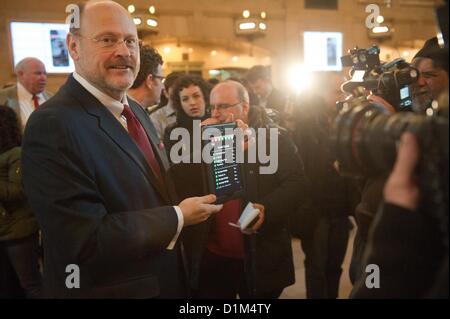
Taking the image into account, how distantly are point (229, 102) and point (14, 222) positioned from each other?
1.46m

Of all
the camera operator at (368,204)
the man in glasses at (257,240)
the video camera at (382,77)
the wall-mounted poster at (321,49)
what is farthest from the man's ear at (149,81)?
the wall-mounted poster at (321,49)

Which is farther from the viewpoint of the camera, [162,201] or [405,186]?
[162,201]

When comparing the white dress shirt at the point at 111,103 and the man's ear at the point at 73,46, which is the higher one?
the man's ear at the point at 73,46

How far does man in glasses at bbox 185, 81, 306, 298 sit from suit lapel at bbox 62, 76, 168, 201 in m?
0.69

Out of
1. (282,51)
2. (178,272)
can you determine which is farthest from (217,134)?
(282,51)

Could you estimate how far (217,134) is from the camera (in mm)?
1627

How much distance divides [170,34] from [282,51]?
98.8 inches

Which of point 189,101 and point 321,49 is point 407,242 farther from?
point 321,49

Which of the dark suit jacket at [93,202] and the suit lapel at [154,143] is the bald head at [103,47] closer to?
the dark suit jacket at [93,202]

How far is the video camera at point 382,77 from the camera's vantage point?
1646mm

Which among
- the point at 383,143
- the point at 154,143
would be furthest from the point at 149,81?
the point at 383,143

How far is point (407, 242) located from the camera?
71cm

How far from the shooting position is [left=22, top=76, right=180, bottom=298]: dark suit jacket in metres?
1.16

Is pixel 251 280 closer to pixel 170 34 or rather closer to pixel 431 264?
pixel 431 264
